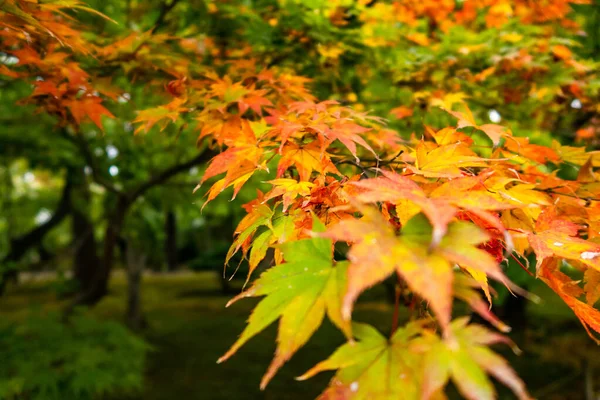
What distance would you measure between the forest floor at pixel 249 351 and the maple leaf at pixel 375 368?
13.8 feet

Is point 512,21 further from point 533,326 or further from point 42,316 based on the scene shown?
point 533,326

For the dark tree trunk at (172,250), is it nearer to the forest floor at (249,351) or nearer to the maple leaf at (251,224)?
the forest floor at (249,351)

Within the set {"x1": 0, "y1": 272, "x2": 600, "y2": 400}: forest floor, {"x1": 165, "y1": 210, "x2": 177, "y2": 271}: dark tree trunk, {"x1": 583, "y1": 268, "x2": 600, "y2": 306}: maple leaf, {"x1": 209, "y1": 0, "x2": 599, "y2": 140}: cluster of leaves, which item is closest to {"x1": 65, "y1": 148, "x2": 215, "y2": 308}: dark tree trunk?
{"x1": 209, "y1": 0, "x2": 599, "y2": 140}: cluster of leaves

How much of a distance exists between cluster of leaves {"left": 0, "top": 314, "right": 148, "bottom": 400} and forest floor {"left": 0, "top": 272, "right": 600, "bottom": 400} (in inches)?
17.1

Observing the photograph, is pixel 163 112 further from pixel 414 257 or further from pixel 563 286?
pixel 563 286

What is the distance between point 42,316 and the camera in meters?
4.36

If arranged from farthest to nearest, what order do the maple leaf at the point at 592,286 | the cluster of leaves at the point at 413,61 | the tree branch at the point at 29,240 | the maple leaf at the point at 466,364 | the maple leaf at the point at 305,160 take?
the tree branch at the point at 29,240 → the cluster of leaves at the point at 413,61 → the maple leaf at the point at 305,160 → the maple leaf at the point at 592,286 → the maple leaf at the point at 466,364

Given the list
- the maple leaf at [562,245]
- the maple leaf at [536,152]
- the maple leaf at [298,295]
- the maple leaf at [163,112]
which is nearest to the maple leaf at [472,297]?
the maple leaf at [298,295]

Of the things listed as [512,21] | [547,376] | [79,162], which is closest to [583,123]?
[512,21]

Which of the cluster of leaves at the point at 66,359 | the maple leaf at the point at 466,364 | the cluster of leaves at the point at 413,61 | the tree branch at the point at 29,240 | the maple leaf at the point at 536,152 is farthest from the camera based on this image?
the tree branch at the point at 29,240

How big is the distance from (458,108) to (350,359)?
6.42 ft

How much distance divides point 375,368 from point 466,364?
146 millimetres

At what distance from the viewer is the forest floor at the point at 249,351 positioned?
5660 mm

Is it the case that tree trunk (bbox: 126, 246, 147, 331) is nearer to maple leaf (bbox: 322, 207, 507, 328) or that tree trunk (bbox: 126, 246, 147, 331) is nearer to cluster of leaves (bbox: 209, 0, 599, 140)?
cluster of leaves (bbox: 209, 0, 599, 140)
